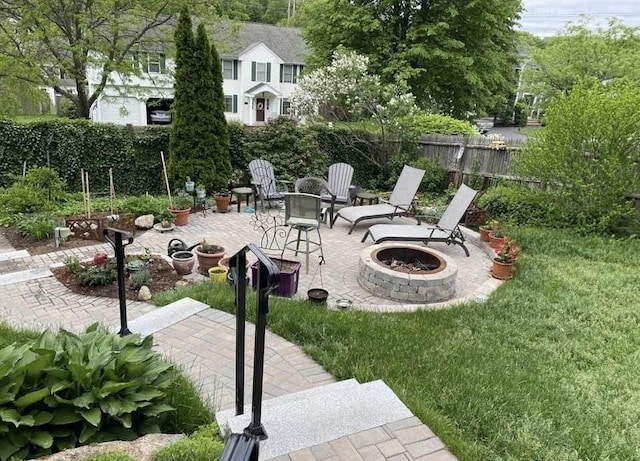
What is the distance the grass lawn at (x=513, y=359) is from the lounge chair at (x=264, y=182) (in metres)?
4.10

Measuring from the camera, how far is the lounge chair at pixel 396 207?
7445 millimetres

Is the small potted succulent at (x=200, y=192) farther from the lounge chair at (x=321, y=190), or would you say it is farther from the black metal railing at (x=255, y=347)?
the black metal railing at (x=255, y=347)

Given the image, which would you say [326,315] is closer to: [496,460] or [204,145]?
[496,460]

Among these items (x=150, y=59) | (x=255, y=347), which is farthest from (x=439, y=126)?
(x=255, y=347)

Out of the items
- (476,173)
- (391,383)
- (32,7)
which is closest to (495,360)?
(391,383)

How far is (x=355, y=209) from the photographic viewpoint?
768 cm

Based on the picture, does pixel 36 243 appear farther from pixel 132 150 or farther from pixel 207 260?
pixel 132 150

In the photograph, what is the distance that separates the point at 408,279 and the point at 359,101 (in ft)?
22.0

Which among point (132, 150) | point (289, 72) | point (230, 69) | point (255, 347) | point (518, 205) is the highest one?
point (289, 72)

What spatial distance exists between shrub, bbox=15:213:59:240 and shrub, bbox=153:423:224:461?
18.4 feet

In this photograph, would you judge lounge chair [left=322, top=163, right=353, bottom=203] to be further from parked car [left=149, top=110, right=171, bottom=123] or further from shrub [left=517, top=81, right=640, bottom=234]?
parked car [left=149, top=110, right=171, bottom=123]

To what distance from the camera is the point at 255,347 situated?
1810 mm

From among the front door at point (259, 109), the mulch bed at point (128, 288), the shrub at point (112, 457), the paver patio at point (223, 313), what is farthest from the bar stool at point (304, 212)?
the front door at point (259, 109)

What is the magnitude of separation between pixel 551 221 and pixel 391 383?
585 centimetres
